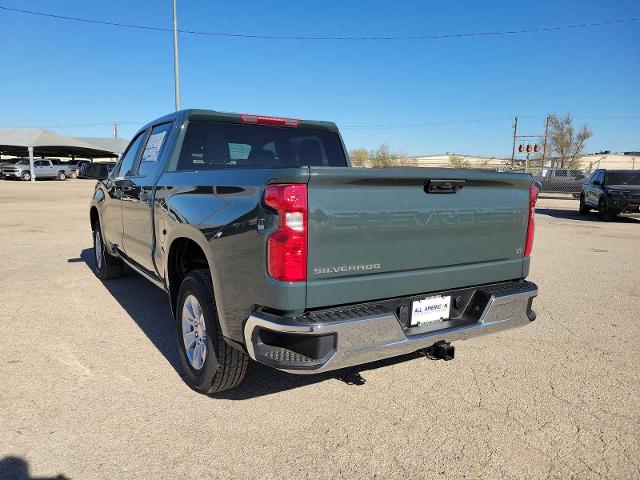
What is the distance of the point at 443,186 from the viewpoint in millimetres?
2836

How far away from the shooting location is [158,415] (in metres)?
2.98

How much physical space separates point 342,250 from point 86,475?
1.69 m

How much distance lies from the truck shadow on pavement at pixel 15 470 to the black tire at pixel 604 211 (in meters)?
16.1

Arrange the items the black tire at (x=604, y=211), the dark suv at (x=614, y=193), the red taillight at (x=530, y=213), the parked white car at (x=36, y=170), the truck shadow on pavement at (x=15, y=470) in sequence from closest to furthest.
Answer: the truck shadow on pavement at (x=15, y=470), the red taillight at (x=530, y=213), the dark suv at (x=614, y=193), the black tire at (x=604, y=211), the parked white car at (x=36, y=170)

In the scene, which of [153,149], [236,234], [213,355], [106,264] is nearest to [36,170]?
[106,264]

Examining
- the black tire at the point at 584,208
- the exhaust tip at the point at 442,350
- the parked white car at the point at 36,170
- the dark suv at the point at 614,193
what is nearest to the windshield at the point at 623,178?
the dark suv at the point at 614,193

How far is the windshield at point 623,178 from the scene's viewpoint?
49.0 ft

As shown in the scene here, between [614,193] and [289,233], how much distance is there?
15.2 m

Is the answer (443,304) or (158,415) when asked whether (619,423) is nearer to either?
(443,304)

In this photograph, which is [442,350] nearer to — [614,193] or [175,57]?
[614,193]

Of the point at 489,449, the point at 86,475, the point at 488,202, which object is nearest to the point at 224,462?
the point at 86,475

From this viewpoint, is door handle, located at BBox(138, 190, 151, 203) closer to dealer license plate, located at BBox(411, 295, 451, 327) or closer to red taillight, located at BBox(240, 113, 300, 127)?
red taillight, located at BBox(240, 113, 300, 127)

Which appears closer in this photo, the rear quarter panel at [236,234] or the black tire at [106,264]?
the rear quarter panel at [236,234]

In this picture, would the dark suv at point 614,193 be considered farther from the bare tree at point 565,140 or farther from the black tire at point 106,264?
the bare tree at point 565,140
